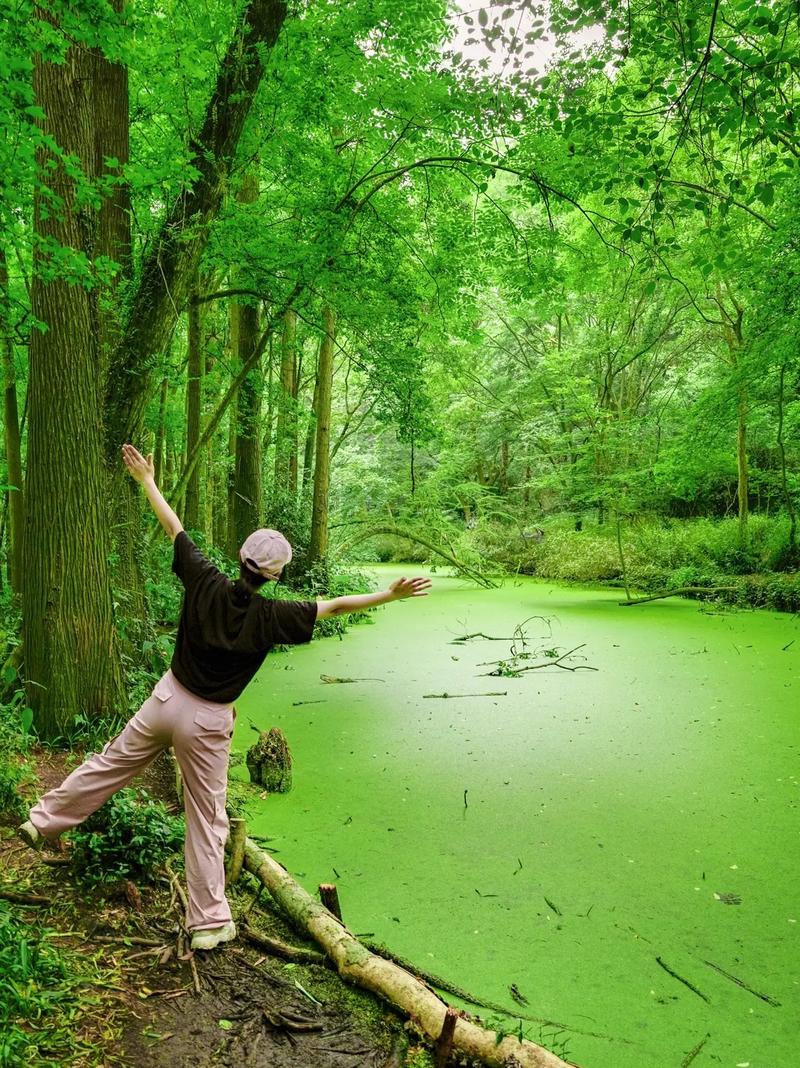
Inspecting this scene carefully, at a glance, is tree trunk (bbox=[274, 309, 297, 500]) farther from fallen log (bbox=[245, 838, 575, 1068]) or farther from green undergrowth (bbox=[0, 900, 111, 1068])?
green undergrowth (bbox=[0, 900, 111, 1068])

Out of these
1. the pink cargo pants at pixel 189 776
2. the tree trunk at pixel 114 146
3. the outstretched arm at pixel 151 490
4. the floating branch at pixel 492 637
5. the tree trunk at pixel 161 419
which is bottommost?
the floating branch at pixel 492 637

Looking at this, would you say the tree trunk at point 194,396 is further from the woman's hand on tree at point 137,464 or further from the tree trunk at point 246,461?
the woman's hand on tree at point 137,464

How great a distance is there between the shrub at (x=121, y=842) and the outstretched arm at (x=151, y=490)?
36.7 inches

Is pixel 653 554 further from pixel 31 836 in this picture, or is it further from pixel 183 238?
pixel 31 836

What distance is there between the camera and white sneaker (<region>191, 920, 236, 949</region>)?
5.93 ft

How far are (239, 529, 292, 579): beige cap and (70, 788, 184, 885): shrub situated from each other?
100 cm

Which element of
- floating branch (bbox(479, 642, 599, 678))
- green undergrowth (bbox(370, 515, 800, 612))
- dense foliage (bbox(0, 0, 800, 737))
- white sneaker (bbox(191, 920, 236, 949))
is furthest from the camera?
green undergrowth (bbox(370, 515, 800, 612))

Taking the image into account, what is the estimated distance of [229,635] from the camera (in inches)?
72.7

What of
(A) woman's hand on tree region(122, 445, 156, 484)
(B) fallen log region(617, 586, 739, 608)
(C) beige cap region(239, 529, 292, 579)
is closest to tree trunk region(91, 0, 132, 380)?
(A) woman's hand on tree region(122, 445, 156, 484)

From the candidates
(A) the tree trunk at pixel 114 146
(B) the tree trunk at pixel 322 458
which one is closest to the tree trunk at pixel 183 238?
(A) the tree trunk at pixel 114 146

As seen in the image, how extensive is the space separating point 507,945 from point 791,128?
9.05 feet

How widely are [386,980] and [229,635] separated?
Answer: 0.98 meters

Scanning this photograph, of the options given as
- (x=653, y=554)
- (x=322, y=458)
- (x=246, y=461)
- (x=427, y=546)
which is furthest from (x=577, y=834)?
(x=653, y=554)

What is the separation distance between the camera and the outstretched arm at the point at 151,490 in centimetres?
212
